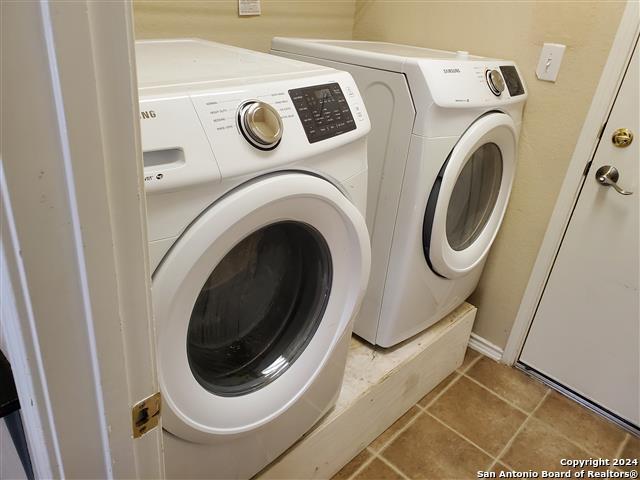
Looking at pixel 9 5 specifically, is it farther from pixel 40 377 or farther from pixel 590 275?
pixel 590 275

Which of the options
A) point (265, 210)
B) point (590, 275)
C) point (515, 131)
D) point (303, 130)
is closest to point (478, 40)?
point (515, 131)

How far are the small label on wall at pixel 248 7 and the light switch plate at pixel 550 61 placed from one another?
2.85ft

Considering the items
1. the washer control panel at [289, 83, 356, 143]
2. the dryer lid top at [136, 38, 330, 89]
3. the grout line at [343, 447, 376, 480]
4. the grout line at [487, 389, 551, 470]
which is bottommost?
the grout line at [343, 447, 376, 480]

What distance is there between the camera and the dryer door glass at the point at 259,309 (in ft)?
2.90

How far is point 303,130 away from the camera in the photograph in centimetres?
83

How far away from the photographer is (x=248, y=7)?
1497mm

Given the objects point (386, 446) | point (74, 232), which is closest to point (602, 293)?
point (386, 446)

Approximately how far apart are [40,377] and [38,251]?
0.12 meters

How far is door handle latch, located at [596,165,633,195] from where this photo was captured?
1.41 m

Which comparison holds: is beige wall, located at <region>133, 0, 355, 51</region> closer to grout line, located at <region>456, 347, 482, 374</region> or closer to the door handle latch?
the door handle latch

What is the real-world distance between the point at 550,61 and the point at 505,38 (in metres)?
0.16

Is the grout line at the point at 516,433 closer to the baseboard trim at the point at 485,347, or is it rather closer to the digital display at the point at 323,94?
the baseboard trim at the point at 485,347

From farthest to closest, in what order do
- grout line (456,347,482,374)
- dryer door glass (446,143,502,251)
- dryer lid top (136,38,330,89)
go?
grout line (456,347,482,374)
dryer door glass (446,143,502,251)
dryer lid top (136,38,330,89)

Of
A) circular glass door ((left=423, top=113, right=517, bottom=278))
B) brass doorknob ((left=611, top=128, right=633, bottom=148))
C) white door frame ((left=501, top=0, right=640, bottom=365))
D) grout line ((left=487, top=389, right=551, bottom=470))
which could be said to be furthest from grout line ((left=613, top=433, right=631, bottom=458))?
brass doorknob ((left=611, top=128, right=633, bottom=148))
